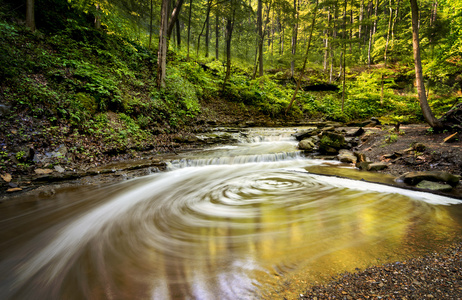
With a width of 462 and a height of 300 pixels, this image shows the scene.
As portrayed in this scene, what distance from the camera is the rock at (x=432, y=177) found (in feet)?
15.0

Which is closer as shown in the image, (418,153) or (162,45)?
(418,153)

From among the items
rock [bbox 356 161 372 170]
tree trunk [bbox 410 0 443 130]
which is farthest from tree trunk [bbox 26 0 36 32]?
tree trunk [bbox 410 0 443 130]

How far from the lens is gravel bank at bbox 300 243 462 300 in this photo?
163 centimetres

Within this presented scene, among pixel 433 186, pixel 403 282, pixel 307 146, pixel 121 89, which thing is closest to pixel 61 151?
pixel 121 89

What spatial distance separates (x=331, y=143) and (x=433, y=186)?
472 centimetres

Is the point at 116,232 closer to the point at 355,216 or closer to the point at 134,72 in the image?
the point at 355,216

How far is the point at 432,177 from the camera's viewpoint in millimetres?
4723

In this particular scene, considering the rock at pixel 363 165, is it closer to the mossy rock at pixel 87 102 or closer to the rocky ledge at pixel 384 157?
the rocky ledge at pixel 384 157

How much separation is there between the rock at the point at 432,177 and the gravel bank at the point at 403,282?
3.52 m

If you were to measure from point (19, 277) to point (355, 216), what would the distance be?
187 inches

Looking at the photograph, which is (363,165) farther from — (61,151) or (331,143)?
(61,151)

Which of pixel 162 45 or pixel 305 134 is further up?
pixel 162 45

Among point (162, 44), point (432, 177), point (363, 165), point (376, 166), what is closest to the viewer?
point (432, 177)

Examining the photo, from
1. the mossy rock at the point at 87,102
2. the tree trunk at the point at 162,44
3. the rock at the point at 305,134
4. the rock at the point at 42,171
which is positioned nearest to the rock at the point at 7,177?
the rock at the point at 42,171
